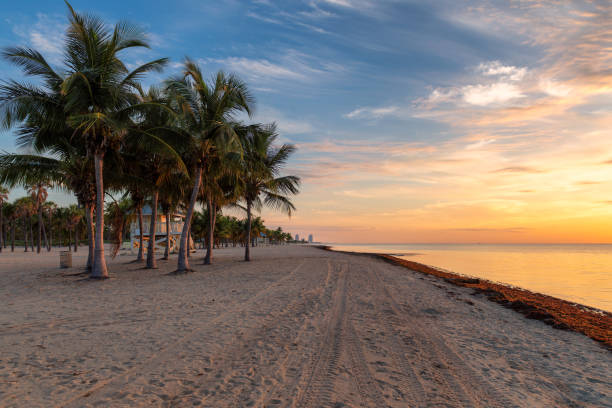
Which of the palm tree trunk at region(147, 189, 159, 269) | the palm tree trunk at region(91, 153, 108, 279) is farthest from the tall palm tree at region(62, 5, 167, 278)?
the palm tree trunk at region(147, 189, 159, 269)

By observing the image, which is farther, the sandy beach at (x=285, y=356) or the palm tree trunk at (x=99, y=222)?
the palm tree trunk at (x=99, y=222)

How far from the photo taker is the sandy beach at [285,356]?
3797mm

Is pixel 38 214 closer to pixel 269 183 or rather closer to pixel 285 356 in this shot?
pixel 269 183

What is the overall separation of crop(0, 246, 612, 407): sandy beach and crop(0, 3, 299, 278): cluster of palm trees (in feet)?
24.5

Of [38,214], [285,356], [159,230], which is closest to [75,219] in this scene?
[38,214]

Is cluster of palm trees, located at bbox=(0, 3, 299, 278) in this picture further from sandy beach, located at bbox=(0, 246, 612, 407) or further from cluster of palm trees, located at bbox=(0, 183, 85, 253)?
cluster of palm trees, located at bbox=(0, 183, 85, 253)

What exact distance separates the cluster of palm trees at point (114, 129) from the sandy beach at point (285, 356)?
7.46 m

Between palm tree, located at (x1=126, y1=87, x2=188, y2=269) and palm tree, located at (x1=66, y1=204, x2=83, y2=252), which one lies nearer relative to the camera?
palm tree, located at (x1=126, y1=87, x2=188, y2=269)

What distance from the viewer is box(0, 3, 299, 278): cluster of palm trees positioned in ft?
43.4

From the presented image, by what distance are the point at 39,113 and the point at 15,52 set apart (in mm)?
2318

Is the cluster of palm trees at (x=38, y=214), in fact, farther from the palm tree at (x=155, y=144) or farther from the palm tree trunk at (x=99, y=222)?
the palm tree trunk at (x=99, y=222)

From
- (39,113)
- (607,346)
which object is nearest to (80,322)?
(607,346)

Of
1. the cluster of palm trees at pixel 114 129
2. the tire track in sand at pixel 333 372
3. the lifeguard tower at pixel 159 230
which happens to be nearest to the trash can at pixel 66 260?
the cluster of palm trees at pixel 114 129

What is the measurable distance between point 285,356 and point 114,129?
11723mm
